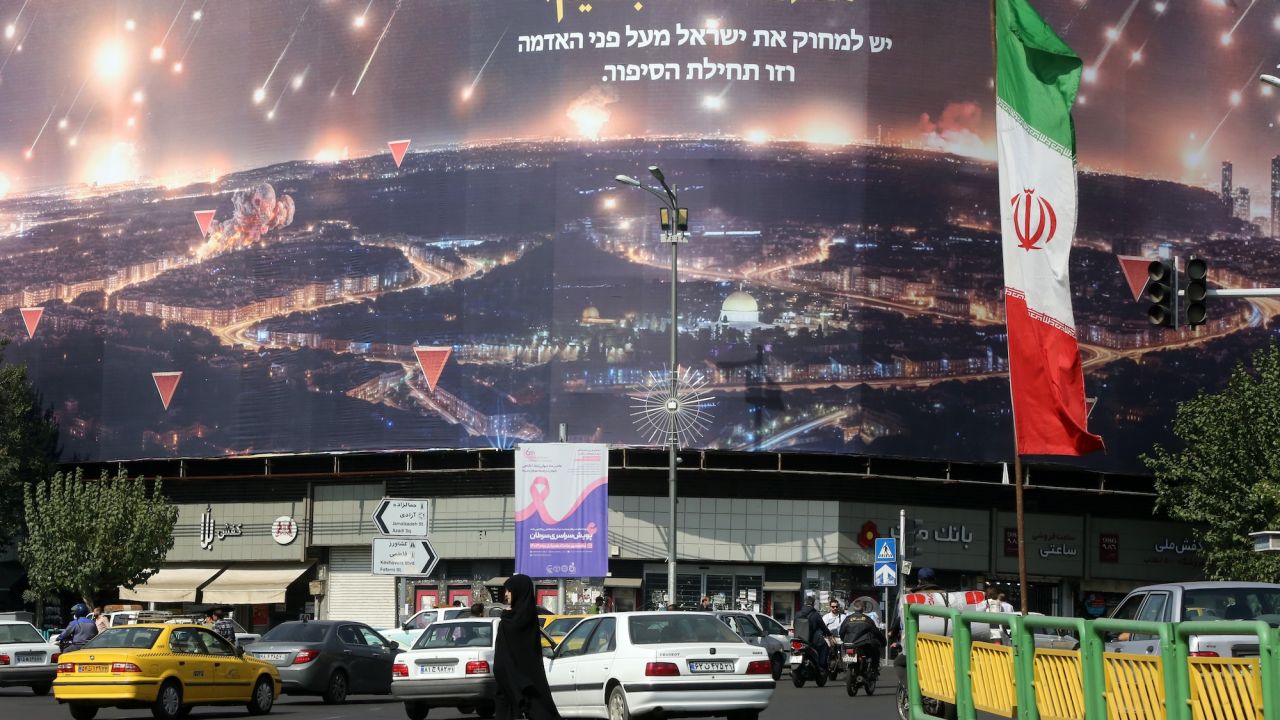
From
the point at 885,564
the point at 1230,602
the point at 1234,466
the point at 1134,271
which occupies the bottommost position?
the point at 1230,602

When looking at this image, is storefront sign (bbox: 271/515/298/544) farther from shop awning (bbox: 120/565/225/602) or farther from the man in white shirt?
the man in white shirt

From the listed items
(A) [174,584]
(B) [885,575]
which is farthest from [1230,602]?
(A) [174,584]

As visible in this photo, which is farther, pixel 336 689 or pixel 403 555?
pixel 403 555

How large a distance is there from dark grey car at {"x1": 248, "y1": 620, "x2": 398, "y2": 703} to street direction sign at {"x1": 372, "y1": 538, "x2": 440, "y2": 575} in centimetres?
186

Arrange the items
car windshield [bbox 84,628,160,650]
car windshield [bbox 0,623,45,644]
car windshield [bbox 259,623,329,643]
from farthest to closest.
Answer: car windshield [bbox 0,623,45,644] → car windshield [bbox 259,623,329,643] → car windshield [bbox 84,628,160,650]

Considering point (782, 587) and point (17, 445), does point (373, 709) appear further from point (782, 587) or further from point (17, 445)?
point (17, 445)

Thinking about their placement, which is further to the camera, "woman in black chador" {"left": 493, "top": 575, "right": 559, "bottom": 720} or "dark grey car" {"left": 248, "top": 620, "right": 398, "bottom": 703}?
"dark grey car" {"left": 248, "top": 620, "right": 398, "bottom": 703}

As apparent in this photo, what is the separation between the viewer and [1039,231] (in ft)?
68.8

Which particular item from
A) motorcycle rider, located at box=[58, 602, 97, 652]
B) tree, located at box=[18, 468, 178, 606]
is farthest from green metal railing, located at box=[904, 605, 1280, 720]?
tree, located at box=[18, 468, 178, 606]

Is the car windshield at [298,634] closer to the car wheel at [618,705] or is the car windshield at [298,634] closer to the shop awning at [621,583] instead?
the car wheel at [618,705]

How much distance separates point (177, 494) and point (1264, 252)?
31170 millimetres

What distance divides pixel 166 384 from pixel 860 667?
28062 mm

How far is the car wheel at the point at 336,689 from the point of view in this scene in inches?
1047

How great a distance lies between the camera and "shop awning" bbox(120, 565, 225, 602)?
49.5 metres
